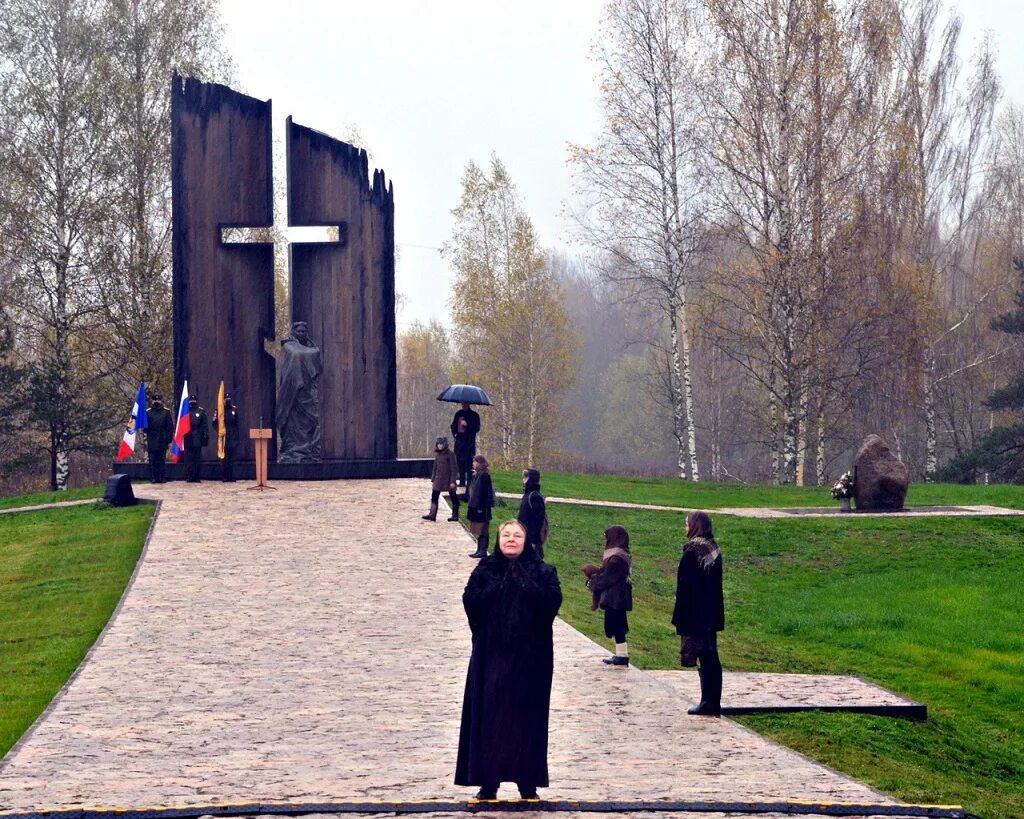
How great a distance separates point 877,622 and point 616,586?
22.6 feet

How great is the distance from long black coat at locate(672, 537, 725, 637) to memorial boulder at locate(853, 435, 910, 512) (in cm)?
1761

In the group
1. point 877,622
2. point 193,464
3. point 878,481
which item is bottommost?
point 877,622

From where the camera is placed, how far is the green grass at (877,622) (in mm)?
11745

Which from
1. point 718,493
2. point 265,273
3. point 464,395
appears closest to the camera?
point 464,395

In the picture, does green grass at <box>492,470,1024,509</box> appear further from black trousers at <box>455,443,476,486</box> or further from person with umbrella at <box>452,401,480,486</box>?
→ person with umbrella at <box>452,401,480,486</box>

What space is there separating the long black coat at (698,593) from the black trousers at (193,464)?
16.7 m

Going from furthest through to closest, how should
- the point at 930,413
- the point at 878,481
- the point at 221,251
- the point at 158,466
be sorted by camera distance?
1. the point at 930,413
2. the point at 878,481
3. the point at 221,251
4. the point at 158,466

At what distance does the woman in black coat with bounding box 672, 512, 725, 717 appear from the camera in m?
11.5

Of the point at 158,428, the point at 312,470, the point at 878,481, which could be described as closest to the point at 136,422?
the point at 158,428

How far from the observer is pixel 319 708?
1141 cm

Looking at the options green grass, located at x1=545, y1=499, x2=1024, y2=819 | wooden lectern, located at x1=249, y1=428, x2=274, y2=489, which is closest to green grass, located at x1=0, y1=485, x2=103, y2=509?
wooden lectern, located at x1=249, y1=428, x2=274, y2=489

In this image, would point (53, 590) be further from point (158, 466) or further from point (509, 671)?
point (509, 671)

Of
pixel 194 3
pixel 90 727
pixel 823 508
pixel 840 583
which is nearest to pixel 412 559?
pixel 840 583

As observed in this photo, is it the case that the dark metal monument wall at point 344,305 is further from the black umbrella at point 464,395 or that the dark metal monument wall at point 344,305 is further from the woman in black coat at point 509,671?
the woman in black coat at point 509,671
